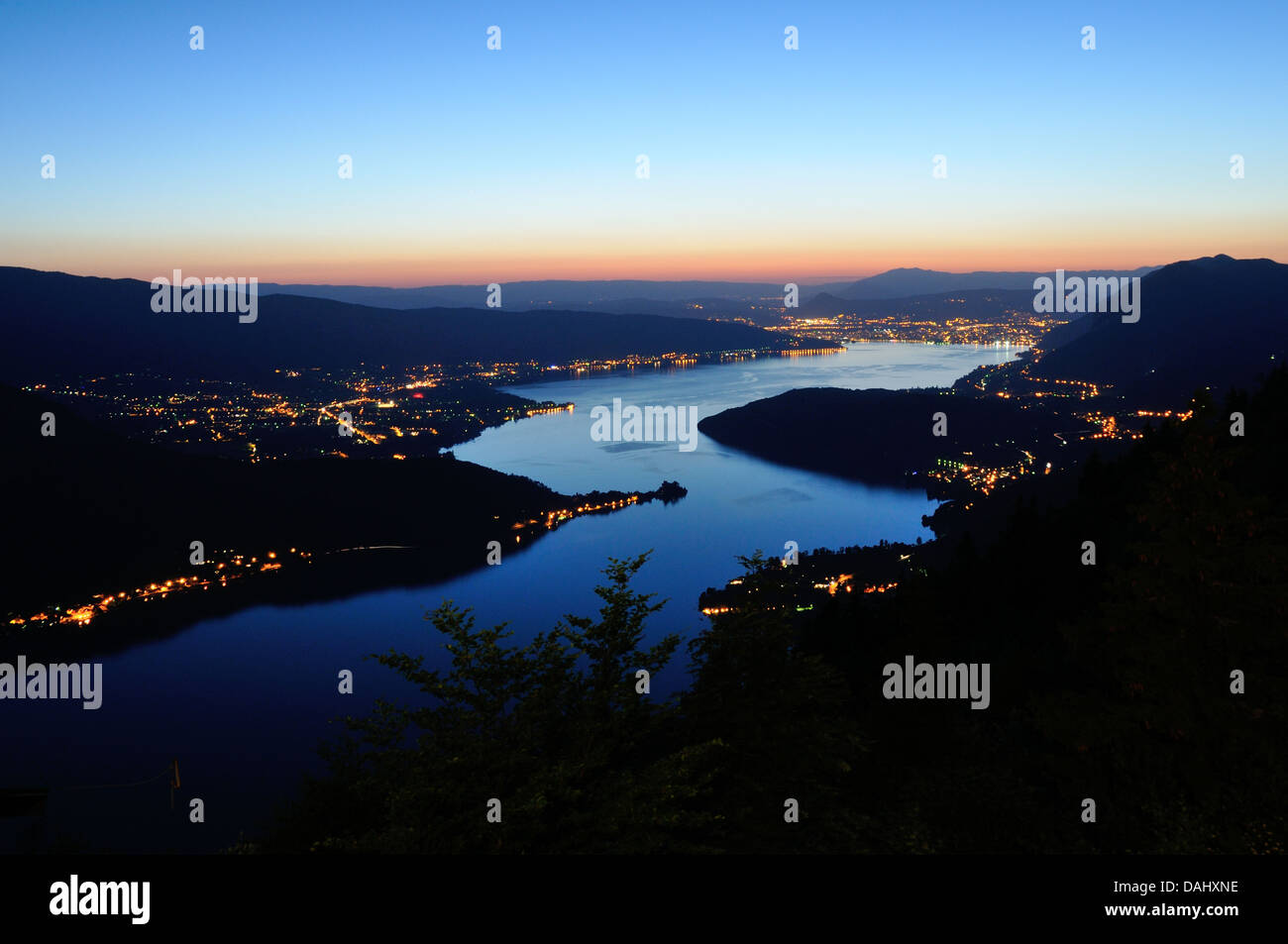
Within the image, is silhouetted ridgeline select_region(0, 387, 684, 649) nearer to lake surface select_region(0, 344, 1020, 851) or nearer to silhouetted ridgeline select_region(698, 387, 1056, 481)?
lake surface select_region(0, 344, 1020, 851)

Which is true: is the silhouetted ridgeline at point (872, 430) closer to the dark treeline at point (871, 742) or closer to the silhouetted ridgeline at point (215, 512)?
the silhouetted ridgeline at point (215, 512)

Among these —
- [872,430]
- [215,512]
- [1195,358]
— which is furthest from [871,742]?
[1195,358]

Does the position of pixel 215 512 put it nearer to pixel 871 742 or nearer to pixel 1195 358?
pixel 871 742

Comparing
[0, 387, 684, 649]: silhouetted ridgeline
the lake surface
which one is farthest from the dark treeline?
[0, 387, 684, 649]: silhouetted ridgeline

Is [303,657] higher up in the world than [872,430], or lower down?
lower down

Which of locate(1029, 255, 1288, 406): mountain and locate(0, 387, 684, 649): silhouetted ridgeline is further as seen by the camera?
locate(1029, 255, 1288, 406): mountain
